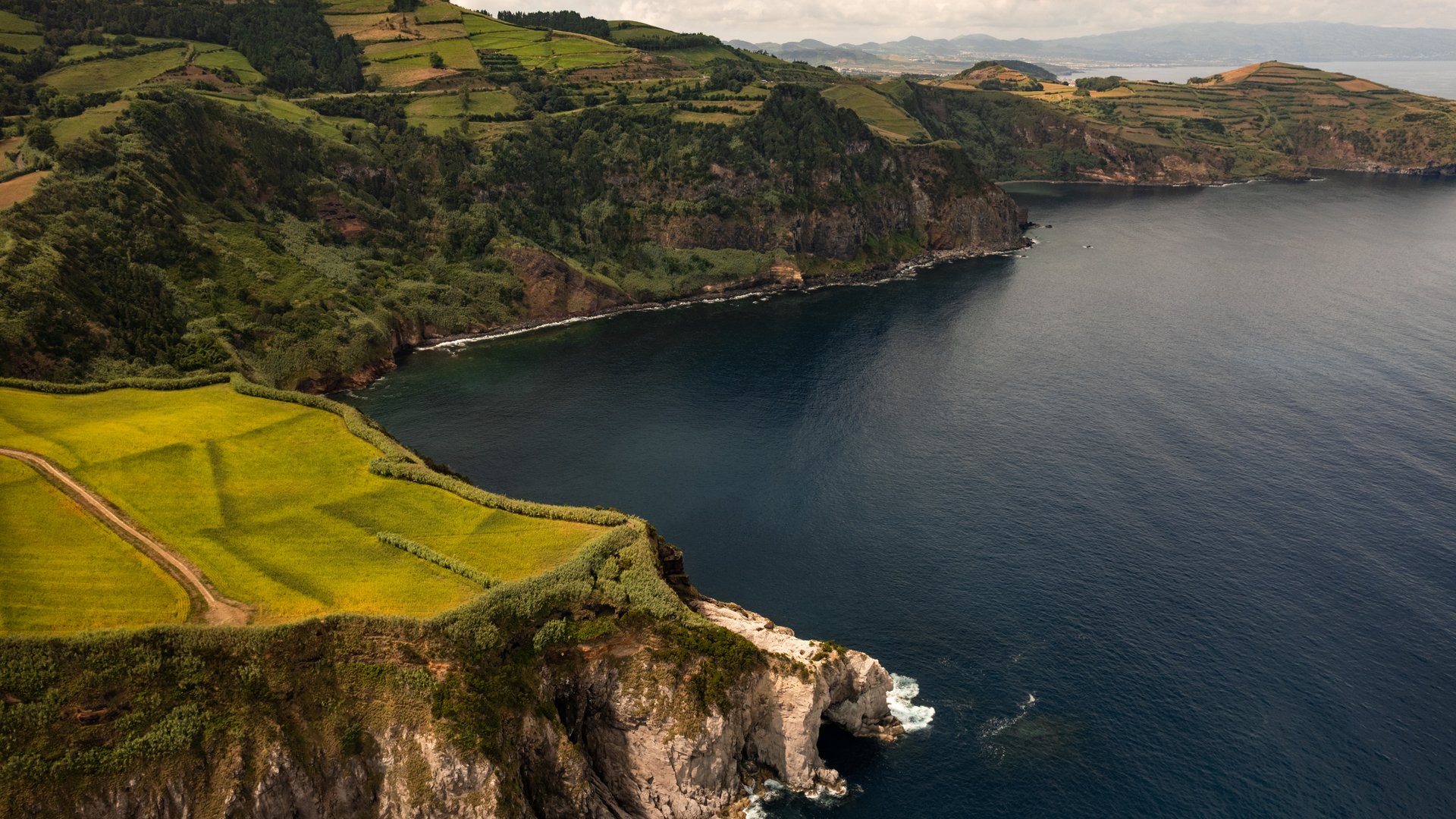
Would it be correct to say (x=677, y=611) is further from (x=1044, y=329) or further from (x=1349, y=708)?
(x=1044, y=329)

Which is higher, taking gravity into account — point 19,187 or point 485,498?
point 19,187

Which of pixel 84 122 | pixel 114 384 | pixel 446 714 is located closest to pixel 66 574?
pixel 446 714

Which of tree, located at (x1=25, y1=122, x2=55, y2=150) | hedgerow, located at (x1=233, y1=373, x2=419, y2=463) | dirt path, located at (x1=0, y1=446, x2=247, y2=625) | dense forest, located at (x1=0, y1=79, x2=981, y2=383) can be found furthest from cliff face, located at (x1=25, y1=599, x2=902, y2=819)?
tree, located at (x1=25, y1=122, x2=55, y2=150)

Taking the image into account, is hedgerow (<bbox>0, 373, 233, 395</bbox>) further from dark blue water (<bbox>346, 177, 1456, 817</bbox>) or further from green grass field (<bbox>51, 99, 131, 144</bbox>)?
green grass field (<bbox>51, 99, 131, 144</bbox>)

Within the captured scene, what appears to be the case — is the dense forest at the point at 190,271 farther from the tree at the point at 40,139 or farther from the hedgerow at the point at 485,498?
the hedgerow at the point at 485,498

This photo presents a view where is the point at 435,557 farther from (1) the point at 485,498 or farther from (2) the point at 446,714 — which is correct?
(2) the point at 446,714

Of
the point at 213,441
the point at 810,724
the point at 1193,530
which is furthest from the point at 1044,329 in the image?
the point at 213,441
